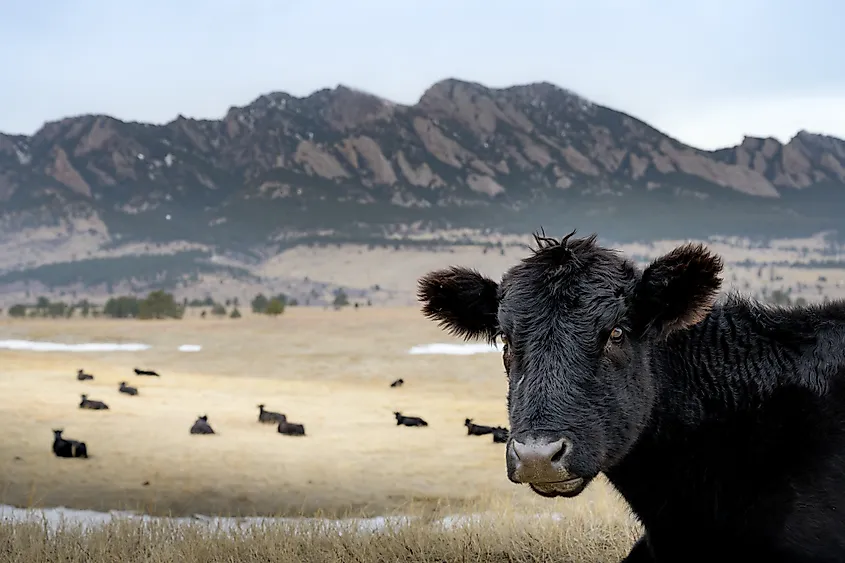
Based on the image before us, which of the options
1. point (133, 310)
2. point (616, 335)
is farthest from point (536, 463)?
point (133, 310)

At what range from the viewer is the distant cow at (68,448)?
12227mm

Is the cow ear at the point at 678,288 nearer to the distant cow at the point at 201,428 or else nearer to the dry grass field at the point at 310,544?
the dry grass field at the point at 310,544

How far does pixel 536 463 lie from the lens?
13.1ft

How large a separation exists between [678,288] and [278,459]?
10.3 meters

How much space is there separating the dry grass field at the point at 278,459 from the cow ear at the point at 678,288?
1.97m

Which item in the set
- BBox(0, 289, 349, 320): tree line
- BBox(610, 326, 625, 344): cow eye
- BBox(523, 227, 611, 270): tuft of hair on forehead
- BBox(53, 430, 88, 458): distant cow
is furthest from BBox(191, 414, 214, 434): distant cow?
BBox(0, 289, 349, 320): tree line

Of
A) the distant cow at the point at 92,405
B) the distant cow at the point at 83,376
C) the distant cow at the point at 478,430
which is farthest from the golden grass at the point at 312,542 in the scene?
the distant cow at the point at 83,376

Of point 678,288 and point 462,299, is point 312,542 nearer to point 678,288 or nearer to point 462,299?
point 462,299

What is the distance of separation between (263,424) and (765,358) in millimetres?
13890

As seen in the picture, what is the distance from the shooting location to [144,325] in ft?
143

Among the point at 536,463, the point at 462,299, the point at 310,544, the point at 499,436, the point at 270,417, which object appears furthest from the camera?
the point at 270,417

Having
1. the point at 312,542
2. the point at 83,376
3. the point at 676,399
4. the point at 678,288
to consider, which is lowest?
the point at 83,376

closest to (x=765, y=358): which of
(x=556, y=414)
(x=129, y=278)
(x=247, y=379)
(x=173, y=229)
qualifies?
(x=556, y=414)

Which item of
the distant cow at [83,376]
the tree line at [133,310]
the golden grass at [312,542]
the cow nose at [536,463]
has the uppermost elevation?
the cow nose at [536,463]
